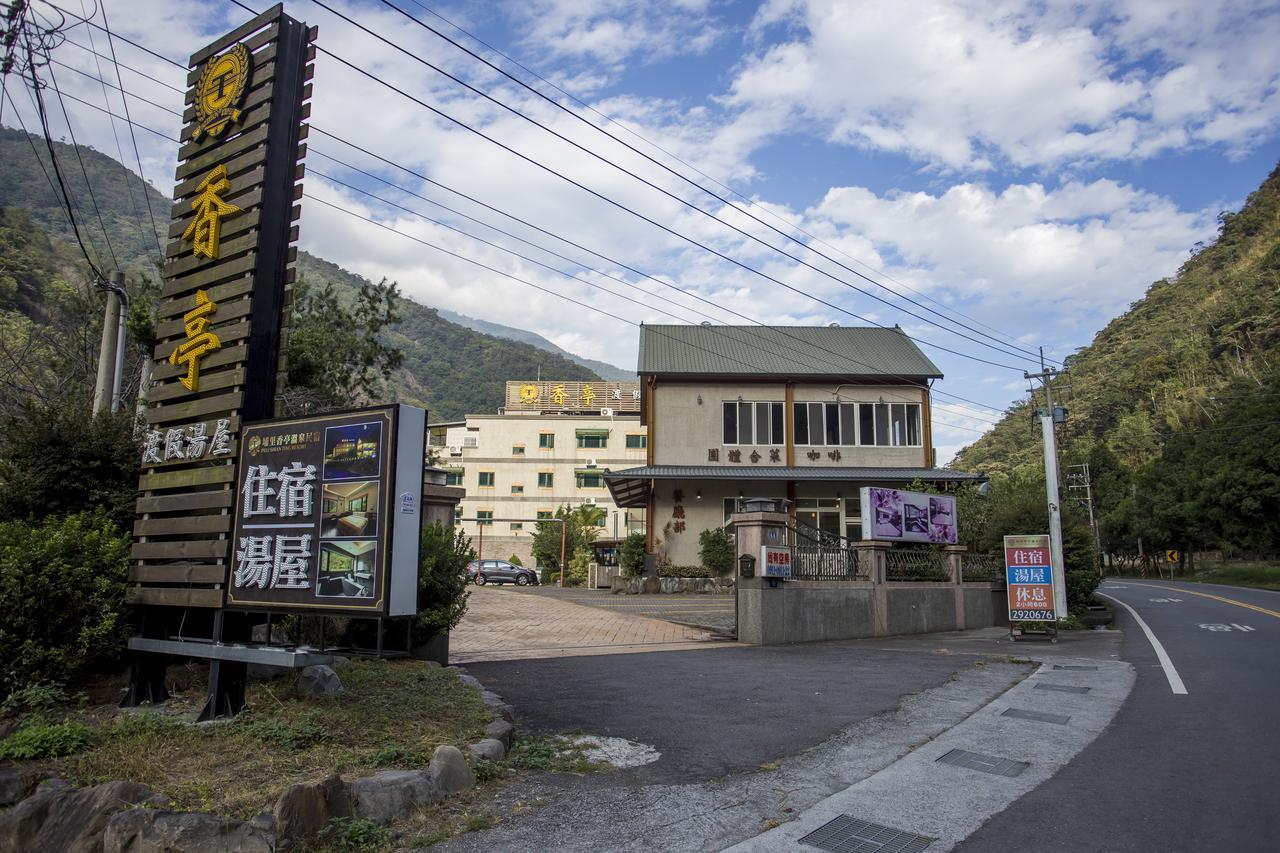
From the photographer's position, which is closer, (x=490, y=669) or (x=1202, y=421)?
(x=490, y=669)

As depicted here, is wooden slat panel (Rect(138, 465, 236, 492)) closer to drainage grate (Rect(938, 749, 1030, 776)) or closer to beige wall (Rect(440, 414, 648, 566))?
drainage grate (Rect(938, 749, 1030, 776))

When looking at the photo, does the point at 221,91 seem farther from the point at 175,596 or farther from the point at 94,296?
the point at 94,296

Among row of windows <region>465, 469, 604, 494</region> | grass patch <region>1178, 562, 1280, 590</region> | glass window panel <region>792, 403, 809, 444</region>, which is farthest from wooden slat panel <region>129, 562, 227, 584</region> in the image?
row of windows <region>465, 469, 604, 494</region>

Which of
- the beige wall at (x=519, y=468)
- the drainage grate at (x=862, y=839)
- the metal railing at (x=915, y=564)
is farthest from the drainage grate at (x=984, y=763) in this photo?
the beige wall at (x=519, y=468)

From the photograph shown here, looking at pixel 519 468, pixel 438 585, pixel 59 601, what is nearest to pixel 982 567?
pixel 438 585

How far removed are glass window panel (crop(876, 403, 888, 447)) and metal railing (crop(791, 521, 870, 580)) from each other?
→ 53.1ft

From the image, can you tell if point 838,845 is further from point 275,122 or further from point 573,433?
point 573,433

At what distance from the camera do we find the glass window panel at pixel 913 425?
107ft

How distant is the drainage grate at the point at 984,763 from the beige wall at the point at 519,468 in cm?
5247

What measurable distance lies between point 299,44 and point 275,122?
80cm

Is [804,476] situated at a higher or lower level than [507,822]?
higher

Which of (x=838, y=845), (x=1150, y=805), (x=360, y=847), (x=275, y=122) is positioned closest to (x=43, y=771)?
(x=360, y=847)

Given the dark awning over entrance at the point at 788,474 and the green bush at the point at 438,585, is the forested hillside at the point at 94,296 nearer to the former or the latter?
the green bush at the point at 438,585

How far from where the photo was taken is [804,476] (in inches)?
1182
